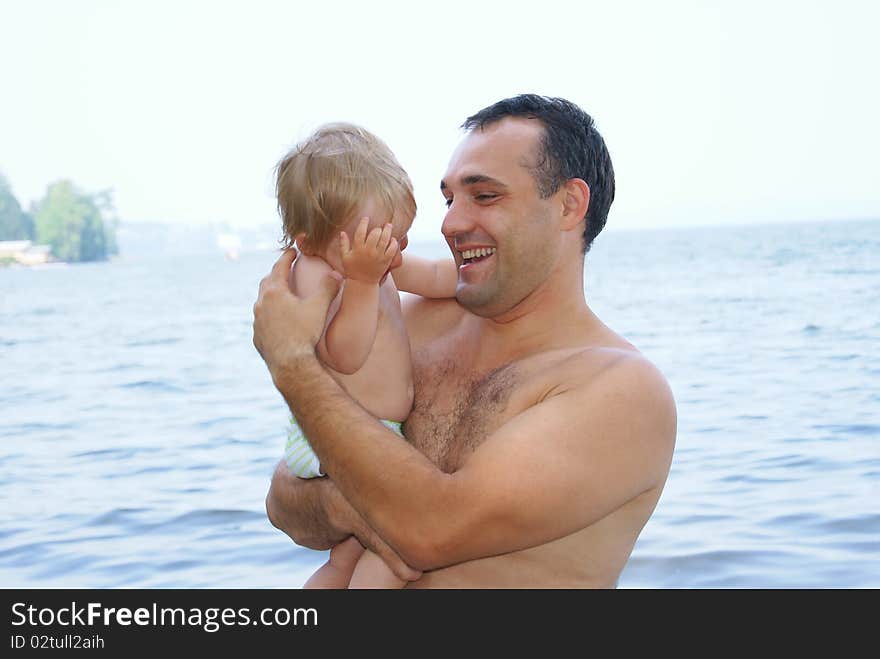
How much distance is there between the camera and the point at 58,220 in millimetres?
69188

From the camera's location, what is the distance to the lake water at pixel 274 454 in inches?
248

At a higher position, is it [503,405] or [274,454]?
[503,405]

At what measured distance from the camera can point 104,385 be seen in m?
15.5

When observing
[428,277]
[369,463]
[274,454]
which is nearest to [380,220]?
[428,277]

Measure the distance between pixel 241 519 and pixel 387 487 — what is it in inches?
197

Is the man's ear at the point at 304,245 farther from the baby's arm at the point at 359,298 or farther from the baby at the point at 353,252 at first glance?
the baby's arm at the point at 359,298

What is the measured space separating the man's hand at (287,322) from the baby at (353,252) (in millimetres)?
95

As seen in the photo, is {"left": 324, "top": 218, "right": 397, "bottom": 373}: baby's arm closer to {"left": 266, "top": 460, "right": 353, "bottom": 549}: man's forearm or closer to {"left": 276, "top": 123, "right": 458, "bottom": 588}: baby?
{"left": 276, "top": 123, "right": 458, "bottom": 588}: baby

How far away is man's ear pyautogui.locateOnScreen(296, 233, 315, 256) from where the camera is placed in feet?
9.75

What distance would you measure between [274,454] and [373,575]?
22.7 feet

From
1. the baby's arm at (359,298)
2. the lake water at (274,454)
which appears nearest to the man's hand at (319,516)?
the baby's arm at (359,298)

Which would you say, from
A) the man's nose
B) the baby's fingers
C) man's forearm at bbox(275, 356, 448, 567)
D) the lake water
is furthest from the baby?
the lake water

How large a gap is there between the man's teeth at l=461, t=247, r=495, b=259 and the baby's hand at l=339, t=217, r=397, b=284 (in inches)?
12.4

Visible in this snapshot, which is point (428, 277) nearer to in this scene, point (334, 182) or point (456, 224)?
point (456, 224)
